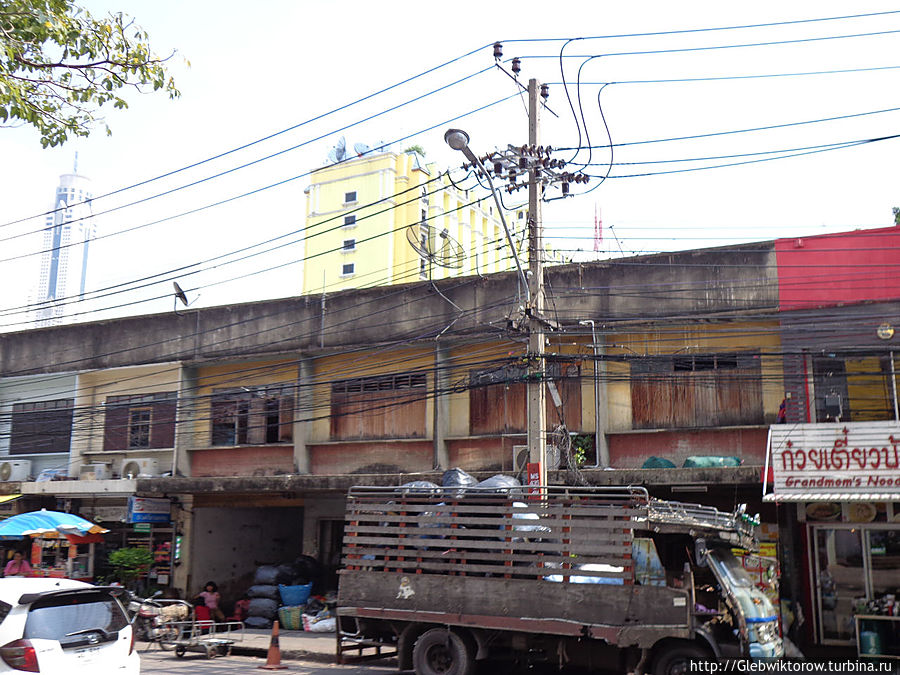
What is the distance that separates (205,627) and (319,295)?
25.6 ft

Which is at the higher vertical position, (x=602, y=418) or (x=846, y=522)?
(x=602, y=418)

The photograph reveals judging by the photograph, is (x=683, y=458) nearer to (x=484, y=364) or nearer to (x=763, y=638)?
(x=484, y=364)

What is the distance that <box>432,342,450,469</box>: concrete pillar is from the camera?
62.4 feet

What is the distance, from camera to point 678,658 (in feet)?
32.9

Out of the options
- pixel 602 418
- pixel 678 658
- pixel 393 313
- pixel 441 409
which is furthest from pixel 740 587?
pixel 393 313

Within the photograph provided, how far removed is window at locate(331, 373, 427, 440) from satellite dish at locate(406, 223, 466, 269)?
2.73 m

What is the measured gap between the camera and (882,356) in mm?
15711

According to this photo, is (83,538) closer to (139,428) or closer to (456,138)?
(139,428)

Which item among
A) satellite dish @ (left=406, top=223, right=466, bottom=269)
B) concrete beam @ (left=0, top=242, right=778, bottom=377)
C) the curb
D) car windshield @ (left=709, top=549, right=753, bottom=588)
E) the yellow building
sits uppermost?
the yellow building

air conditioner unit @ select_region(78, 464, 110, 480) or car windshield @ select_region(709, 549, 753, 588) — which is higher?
air conditioner unit @ select_region(78, 464, 110, 480)

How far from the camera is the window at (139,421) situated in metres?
22.4

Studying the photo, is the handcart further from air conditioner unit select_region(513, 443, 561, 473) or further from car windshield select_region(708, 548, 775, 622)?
car windshield select_region(708, 548, 775, 622)

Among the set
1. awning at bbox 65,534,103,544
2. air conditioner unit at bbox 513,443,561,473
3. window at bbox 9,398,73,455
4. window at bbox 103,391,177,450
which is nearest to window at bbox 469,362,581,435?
air conditioner unit at bbox 513,443,561,473

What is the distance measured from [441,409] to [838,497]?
8.54 meters
